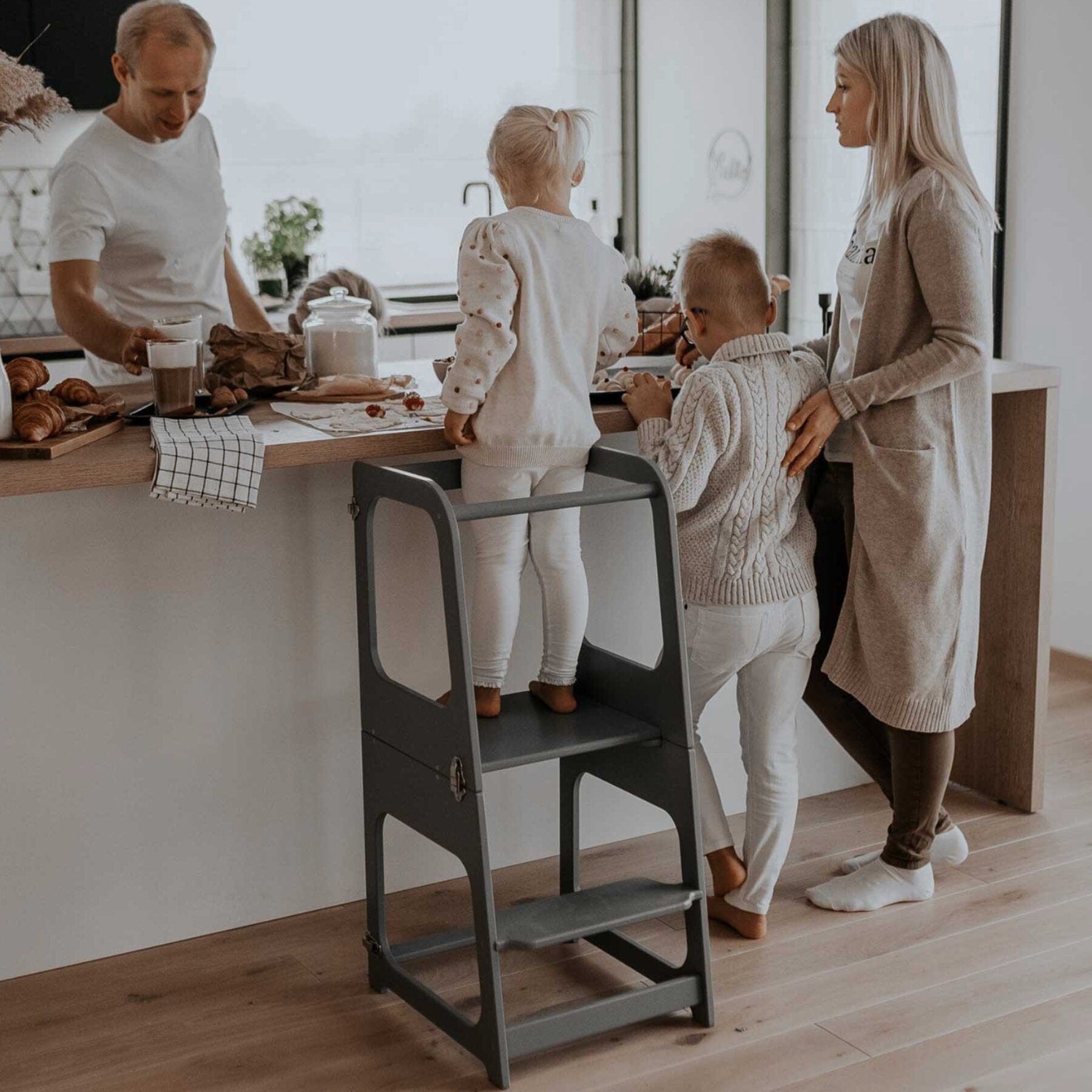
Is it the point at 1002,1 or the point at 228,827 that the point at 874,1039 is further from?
the point at 1002,1

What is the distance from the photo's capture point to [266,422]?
7.50 feet

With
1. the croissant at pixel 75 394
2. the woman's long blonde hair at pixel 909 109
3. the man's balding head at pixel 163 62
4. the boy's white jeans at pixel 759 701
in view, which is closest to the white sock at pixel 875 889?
the boy's white jeans at pixel 759 701

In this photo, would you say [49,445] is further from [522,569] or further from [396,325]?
[396,325]

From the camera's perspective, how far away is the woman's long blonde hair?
2.22m

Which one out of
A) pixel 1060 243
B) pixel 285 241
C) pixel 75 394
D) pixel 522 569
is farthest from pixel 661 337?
pixel 285 241

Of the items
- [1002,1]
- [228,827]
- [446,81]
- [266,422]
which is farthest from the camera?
[446,81]

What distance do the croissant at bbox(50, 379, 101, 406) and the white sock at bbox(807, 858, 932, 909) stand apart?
57.4 inches

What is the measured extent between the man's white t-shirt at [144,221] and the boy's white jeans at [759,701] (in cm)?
134

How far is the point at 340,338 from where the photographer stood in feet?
8.34

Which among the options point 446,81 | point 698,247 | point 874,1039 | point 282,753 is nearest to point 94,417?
point 282,753

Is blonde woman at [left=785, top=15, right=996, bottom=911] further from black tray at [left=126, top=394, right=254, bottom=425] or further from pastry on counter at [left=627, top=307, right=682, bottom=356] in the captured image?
black tray at [left=126, top=394, right=254, bottom=425]

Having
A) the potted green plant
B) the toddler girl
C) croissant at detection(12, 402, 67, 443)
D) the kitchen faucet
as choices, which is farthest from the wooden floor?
the kitchen faucet

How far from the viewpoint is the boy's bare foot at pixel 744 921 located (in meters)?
2.45

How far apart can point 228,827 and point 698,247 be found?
121 cm
